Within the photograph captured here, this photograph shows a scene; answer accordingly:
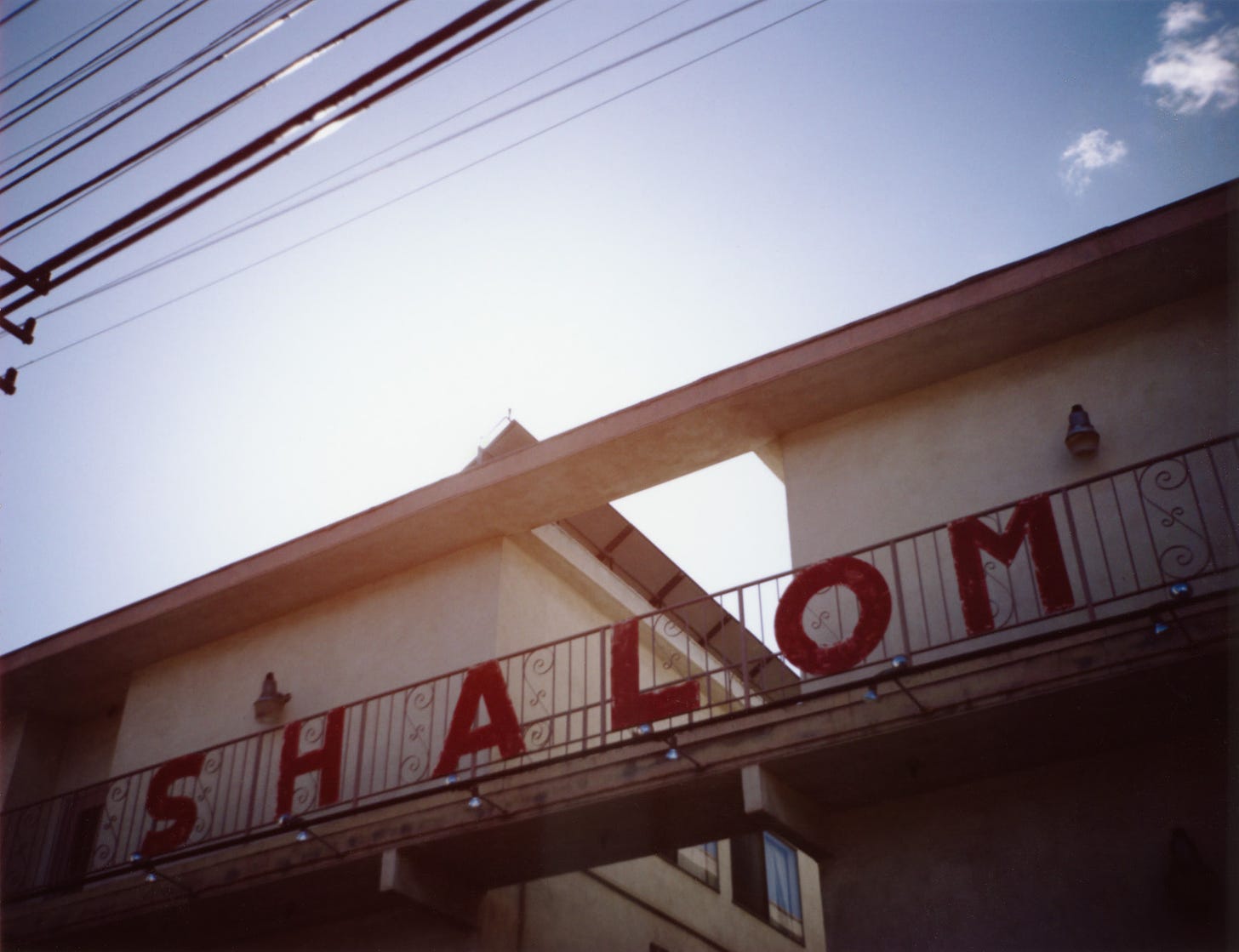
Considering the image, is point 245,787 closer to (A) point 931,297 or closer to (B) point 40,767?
(B) point 40,767

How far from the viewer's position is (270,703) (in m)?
15.9

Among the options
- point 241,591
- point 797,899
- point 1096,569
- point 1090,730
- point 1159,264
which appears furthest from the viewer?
point 797,899

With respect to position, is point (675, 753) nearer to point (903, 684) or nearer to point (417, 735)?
point (903, 684)

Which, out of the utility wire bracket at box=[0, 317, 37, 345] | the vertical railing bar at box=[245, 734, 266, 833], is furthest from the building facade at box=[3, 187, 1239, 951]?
the utility wire bracket at box=[0, 317, 37, 345]

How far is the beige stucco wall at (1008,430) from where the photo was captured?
1188 centimetres

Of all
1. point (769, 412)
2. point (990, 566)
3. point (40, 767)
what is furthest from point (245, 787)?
point (990, 566)

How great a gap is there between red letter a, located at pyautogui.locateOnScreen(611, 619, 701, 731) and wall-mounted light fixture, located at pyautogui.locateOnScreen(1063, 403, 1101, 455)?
434 centimetres

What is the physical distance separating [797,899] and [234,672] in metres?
9.95

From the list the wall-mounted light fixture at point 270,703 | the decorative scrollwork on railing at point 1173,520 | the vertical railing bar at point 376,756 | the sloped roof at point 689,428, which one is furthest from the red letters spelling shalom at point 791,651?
the sloped roof at point 689,428

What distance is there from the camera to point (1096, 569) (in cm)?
1130

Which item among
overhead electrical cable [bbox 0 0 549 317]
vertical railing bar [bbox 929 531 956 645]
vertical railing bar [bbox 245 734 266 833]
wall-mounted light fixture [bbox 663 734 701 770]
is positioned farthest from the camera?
vertical railing bar [bbox 245 734 266 833]

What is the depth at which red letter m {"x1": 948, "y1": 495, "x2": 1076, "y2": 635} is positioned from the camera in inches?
400

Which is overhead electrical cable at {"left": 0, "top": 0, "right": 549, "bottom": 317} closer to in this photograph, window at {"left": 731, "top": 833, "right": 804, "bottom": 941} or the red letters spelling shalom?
the red letters spelling shalom

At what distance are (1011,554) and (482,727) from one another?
5373 mm
